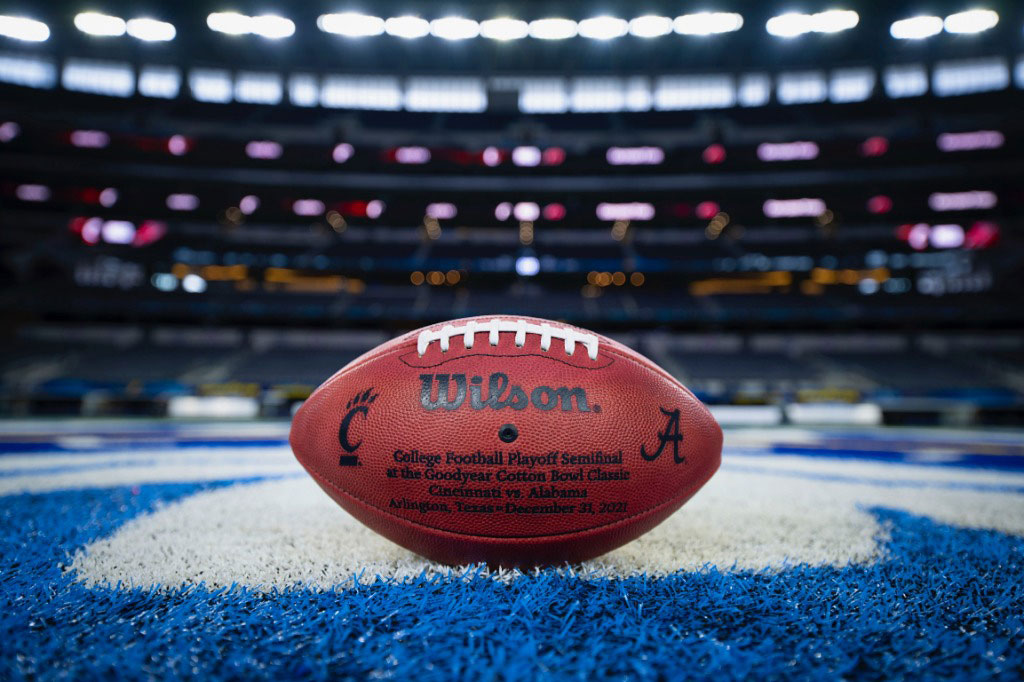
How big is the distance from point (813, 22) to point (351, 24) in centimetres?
1168

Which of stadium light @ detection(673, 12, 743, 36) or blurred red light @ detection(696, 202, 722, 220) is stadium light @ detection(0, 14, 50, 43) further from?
blurred red light @ detection(696, 202, 722, 220)

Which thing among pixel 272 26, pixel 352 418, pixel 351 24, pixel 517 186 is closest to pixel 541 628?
pixel 352 418

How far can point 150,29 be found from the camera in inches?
526

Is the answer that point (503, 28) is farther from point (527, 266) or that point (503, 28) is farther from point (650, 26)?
point (527, 266)

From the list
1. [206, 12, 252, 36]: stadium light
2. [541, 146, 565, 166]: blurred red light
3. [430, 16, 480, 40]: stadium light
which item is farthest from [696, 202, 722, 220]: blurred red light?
[206, 12, 252, 36]: stadium light

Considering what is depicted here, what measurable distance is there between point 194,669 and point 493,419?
0.61 metres

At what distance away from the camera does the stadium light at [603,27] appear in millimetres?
13305

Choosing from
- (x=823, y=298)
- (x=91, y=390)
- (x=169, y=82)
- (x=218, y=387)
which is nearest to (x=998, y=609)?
(x=218, y=387)

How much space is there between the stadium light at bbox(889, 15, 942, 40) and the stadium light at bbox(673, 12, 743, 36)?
401cm

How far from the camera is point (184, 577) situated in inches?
41.3

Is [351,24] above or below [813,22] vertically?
above

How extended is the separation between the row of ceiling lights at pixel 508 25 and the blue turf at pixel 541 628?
15.0m

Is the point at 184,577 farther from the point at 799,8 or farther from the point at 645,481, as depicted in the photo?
the point at 799,8

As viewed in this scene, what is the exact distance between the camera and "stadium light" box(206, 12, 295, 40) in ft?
42.2
